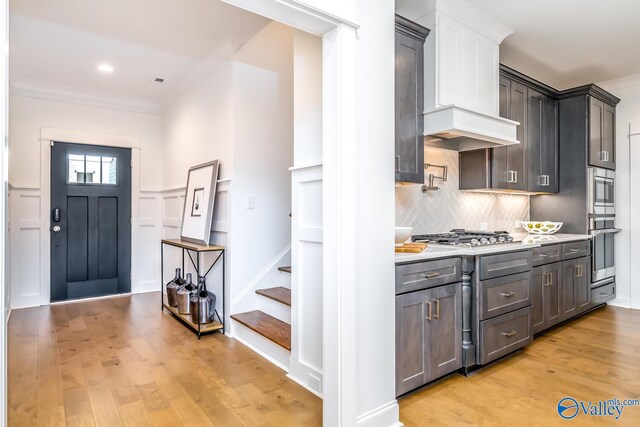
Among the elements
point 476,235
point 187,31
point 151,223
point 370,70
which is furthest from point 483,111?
point 151,223

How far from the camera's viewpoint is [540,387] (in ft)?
7.95

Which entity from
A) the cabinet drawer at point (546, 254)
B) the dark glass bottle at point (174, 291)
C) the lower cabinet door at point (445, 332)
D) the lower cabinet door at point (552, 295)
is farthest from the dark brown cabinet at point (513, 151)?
the dark glass bottle at point (174, 291)

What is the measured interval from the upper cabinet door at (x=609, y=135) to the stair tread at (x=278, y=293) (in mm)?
3870

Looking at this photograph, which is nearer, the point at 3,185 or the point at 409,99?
the point at 3,185

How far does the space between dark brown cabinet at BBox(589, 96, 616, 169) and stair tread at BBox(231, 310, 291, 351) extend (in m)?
3.68

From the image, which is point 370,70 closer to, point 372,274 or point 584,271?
point 372,274

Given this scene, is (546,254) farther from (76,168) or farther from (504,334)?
(76,168)

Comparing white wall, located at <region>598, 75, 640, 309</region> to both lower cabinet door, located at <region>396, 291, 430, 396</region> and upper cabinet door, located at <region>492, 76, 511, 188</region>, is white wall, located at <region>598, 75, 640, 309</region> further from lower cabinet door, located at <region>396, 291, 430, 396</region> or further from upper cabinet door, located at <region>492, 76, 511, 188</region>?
lower cabinet door, located at <region>396, 291, 430, 396</region>

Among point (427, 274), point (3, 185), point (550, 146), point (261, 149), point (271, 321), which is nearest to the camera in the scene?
point (3, 185)

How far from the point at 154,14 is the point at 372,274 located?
2.71m

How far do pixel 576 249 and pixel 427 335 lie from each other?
7.98 feet

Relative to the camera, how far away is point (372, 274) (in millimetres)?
1961

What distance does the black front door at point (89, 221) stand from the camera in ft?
15.5

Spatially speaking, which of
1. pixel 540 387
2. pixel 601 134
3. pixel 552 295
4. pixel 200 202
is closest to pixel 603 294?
pixel 552 295
